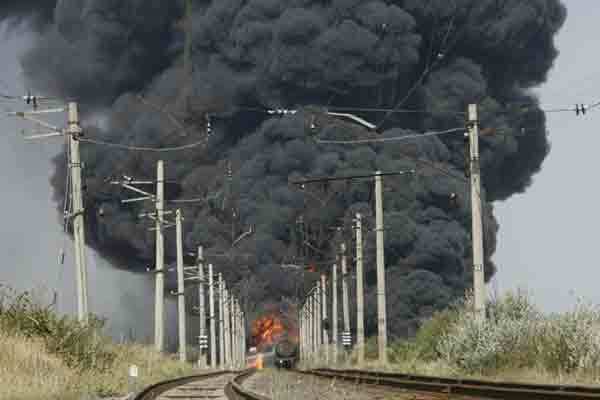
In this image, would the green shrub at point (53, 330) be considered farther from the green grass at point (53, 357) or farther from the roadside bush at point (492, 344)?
the roadside bush at point (492, 344)

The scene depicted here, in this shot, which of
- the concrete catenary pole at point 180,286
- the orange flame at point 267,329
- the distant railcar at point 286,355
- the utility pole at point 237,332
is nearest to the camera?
the concrete catenary pole at point 180,286

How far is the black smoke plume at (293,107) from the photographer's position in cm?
9669

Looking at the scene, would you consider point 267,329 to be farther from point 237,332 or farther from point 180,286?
point 180,286

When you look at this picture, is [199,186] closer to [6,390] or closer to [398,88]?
[398,88]

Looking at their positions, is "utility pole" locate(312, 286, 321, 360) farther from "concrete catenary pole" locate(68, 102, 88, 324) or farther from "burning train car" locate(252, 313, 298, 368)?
"concrete catenary pole" locate(68, 102, 88, 324)

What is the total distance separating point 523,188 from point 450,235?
86.6ft

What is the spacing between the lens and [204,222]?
101500 mm

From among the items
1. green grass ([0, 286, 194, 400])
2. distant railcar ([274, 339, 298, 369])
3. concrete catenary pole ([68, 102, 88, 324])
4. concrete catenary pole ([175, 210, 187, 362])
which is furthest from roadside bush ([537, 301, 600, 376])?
distant railcar ([274, 339, 298, 369])

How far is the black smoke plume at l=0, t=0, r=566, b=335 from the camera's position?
96688 mm

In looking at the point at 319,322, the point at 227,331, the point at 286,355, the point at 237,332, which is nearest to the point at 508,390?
the point at 286,355

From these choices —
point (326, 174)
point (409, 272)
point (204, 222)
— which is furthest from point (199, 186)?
point (409, 272)

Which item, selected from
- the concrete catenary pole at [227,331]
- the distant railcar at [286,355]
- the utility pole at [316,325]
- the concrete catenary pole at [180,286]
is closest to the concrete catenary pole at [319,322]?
the utility pole at [316,325]

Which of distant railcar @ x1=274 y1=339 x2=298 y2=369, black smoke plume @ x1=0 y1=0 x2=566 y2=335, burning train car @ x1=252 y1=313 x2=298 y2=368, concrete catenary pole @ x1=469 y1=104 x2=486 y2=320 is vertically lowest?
distant railcar @ x1=274 y1=339 x2=298 y2=369

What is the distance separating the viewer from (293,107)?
105 metres
